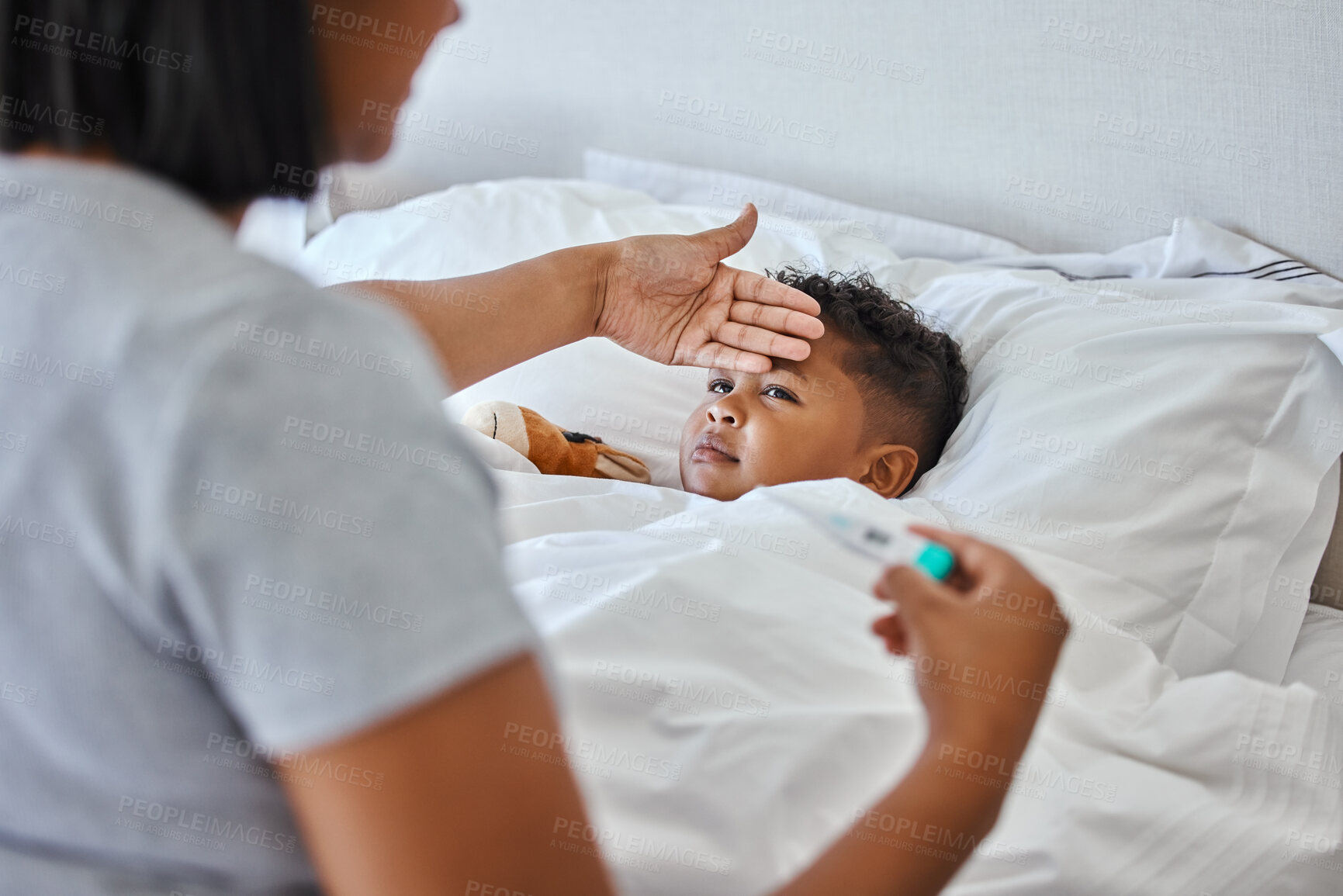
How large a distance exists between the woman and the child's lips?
732mm

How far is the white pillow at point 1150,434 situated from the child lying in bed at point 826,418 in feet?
0.23

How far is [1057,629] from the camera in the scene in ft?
1.68

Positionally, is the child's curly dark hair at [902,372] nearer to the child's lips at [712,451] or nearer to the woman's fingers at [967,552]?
the child's lips at [712,451]

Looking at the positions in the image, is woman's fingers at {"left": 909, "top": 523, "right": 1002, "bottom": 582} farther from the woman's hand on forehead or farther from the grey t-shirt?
the woman's hand on forehead

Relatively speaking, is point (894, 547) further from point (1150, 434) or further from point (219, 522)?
point (1150, 434)

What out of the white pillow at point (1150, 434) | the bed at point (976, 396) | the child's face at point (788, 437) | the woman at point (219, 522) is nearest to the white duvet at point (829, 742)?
the bed at point (976, 396)

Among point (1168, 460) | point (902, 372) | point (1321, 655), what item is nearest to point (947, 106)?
point (902, 372)

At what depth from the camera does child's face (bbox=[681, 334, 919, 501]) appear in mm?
1133

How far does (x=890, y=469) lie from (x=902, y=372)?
118 millimetres

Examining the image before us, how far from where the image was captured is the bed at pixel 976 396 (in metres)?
0.67

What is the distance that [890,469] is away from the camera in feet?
3.87

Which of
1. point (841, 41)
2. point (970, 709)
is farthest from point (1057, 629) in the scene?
point (841, 41)

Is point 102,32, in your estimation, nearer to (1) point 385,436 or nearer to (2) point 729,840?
(1) point 385,436

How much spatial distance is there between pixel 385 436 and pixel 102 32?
186 mm
